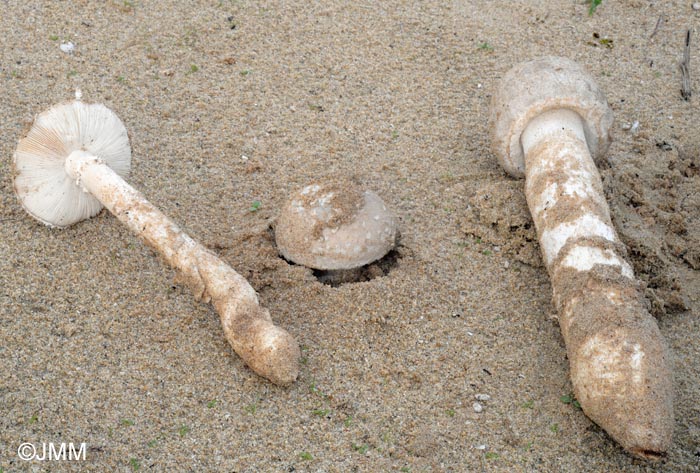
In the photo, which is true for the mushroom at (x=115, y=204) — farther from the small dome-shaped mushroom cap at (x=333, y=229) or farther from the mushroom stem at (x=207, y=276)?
the small dome-shaped mushroom cap at (x=333, y=229)

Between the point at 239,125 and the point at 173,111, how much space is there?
0.48m

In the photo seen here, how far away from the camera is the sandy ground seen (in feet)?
10.4

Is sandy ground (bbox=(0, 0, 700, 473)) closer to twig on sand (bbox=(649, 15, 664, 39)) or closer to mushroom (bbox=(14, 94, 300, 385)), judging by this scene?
twig on sand (bbox=(649, 15, 664, 39))

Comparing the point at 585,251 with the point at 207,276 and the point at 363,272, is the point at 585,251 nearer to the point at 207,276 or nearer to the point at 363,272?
the point at 363,272

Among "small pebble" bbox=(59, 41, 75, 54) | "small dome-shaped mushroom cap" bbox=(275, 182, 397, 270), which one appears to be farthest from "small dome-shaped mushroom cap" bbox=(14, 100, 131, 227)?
"small pebble" bbox=(59, 41, 75, 54)

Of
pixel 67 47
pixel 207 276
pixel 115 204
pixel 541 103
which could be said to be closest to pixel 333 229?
pixel 207 276

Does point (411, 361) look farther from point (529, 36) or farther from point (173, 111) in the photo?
point (529, 36)

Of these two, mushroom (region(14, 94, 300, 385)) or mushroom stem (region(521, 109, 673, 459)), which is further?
mushroom (region(14, 94, 300, 385))

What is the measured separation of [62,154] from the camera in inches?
153

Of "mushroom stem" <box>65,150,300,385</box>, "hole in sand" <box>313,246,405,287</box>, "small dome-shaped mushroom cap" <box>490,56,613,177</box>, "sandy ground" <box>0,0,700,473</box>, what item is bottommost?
"hole in sand" <box>313,246,405,287</box>

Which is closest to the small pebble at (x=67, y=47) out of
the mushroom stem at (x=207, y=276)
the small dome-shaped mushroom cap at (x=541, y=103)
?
the mushroom stem at (x=207, y=276)

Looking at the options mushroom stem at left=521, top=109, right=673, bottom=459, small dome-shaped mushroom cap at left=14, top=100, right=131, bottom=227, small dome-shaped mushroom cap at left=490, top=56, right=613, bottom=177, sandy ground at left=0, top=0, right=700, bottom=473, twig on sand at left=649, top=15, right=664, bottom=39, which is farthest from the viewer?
twig on sand at left=649, top=15, right=664, bottom=39

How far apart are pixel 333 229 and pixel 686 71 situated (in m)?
3.33

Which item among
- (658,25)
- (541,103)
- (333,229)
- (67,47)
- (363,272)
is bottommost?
(363,272)
